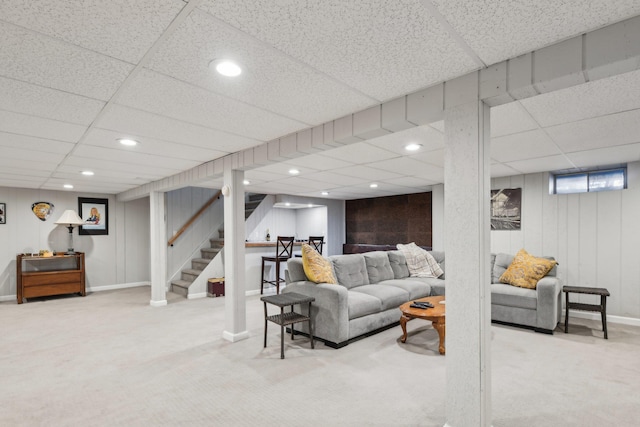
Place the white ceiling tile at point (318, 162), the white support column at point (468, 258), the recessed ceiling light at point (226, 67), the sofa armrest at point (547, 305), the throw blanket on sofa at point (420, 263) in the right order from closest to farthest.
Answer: the recessed ceiling light at point (226, 67), the white support column at point (468, 258), the sofa armrest at point (547, 305), the white ceiling tile at point (318, 162), the throw blanket on sofa at point (420, 263)

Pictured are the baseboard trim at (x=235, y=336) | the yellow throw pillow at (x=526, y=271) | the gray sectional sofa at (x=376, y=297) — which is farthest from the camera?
the yellow throw pillow at (x=526, y=271)

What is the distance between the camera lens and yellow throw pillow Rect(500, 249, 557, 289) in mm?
4438

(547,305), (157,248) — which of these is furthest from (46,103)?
(547,305)

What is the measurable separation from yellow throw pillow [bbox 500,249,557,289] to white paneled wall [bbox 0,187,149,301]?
770 cm

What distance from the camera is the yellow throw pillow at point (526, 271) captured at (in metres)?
4.44

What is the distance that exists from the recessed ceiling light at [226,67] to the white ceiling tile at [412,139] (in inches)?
66.0

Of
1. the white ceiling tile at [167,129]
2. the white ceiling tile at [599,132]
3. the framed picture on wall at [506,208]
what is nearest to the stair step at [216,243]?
the white ceiling tile at [167,129]

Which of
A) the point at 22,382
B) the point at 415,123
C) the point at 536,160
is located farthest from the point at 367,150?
the point at 22,382

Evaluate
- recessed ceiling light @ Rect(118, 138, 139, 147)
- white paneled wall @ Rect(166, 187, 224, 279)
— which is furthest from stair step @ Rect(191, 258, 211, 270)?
recessed ceiling light @ Rect(118, 138, 139, 147)

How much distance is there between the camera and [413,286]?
191 inches

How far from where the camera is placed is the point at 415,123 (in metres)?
2.34

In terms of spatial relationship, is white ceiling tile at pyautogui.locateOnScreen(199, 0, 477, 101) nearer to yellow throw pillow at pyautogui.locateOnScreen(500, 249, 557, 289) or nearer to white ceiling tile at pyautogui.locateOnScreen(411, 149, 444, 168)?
white ceiling tile at pyautogui.locateOnScreen(411, 149, 444, 168)

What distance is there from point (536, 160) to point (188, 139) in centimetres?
413

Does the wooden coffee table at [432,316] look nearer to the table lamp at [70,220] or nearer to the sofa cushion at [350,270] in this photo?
the sofa cushion at [350,270]
